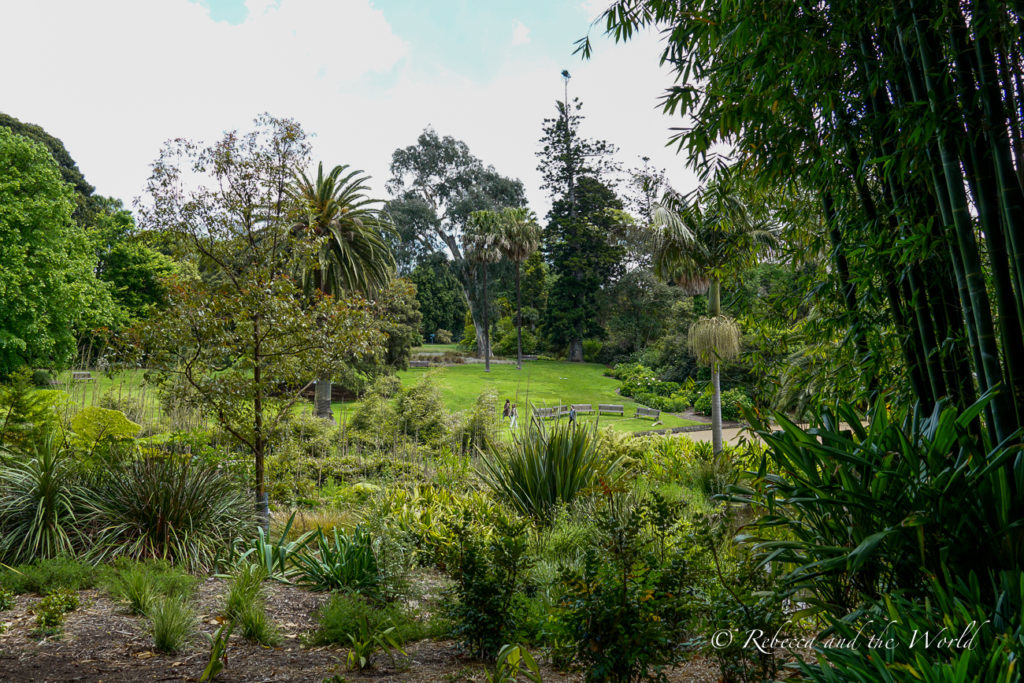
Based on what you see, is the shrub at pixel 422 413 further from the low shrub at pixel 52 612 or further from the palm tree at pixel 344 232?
the low shrub at pixel 52 612

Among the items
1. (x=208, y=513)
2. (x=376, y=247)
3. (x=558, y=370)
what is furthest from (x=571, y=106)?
(x=208, y=513)

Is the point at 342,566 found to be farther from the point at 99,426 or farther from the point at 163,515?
the point at 99,426

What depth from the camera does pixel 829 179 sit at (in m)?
2.64

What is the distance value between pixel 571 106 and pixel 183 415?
100ft

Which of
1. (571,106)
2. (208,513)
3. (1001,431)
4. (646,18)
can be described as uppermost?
(571,106)

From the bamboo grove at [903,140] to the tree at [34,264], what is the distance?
17056mm

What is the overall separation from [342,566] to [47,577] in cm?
214

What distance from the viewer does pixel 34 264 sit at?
50.1ft

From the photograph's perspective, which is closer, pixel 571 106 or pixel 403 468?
pixel 403 468

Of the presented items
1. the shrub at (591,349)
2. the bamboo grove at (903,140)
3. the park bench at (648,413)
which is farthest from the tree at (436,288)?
the bamboo grove at (903,140)

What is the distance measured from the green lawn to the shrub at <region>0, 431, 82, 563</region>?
469 inches

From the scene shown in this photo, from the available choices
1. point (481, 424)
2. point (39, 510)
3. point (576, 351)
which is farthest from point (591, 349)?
point (39, 510)

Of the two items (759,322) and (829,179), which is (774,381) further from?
(829,179)

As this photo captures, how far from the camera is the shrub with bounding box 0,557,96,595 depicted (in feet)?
14.1
